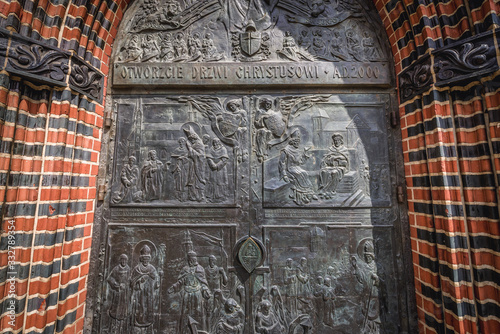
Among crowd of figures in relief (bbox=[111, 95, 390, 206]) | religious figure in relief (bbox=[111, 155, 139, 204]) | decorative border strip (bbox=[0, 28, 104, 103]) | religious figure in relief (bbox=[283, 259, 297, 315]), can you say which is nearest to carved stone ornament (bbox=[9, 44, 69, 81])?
decorative border strip (bbox=[0, 28, 104, 103])

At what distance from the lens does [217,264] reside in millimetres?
3000

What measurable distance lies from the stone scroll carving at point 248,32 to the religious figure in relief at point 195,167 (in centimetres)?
109

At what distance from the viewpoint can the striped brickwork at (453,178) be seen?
7.80ft

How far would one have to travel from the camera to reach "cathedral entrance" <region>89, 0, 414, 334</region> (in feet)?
9.59

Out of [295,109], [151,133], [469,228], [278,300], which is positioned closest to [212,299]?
[278,300]

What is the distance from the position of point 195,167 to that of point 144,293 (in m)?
1.62

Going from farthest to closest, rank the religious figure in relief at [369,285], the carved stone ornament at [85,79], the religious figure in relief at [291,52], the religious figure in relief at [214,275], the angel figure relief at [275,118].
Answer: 1. the religious figure in relief at [291,52]
2. the angel figure relief at [275,118]
3. the religious figure in relief at [214,275]
4. the religious figure in relief at [369,285]
5. the carved stone ornament at [85,79]

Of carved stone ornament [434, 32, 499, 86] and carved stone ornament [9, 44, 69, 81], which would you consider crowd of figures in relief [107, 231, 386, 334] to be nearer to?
carved stone ornament [434, 32, 499, 86]

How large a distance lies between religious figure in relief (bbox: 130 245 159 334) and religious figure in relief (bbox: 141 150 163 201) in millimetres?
637

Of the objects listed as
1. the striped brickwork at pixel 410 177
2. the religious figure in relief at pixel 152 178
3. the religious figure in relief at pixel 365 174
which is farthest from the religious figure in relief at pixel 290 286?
the religious figure in relief at pixel 152 178

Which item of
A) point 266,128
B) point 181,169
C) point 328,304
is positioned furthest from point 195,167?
point 328,304

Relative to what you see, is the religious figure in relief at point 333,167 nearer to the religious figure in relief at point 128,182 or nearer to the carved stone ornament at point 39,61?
the religious figure in relief at point 128,182

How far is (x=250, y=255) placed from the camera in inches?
117

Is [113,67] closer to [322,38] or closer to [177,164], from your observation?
[177,164]
